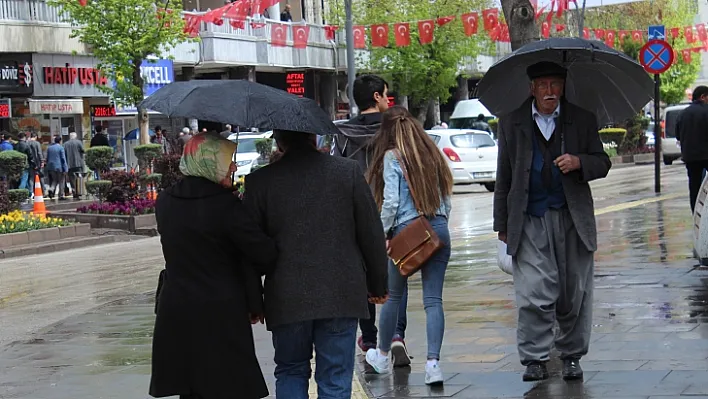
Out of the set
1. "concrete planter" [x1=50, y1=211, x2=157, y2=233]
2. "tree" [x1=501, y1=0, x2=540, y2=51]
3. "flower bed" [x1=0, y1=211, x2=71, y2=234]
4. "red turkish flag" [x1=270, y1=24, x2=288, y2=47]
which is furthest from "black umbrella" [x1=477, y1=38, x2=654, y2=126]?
"red turkish flag" [x1=270, y1=24, x2=288, y2=47]

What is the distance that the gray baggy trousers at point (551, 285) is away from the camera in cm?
686

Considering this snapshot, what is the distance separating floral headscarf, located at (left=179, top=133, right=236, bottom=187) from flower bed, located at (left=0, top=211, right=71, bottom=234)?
15656 mm

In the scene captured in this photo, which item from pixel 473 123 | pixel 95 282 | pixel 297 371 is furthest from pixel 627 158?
pixel 297 371

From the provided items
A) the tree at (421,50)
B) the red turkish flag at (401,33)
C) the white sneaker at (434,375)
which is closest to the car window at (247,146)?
the red turkish flag at (401,33)

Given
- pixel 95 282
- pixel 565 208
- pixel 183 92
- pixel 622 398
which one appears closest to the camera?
pixel 183 92

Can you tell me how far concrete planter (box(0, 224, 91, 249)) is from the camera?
19844 mm

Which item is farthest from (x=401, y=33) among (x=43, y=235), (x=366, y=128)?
(x=366, y=128)

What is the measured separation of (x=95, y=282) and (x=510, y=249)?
336 inches

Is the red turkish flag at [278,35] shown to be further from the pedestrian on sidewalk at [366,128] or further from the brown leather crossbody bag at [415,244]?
the brown leather crossbody bag at [415,244]

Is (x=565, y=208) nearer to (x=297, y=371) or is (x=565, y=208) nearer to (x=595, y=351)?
(x=595, y=351)

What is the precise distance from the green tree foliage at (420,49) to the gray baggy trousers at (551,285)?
38722 mm

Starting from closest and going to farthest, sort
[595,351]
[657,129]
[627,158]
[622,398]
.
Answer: [622,398], [595,351], [657,129], [627,158]

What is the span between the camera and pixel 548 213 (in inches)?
271

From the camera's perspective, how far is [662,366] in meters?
7.16
